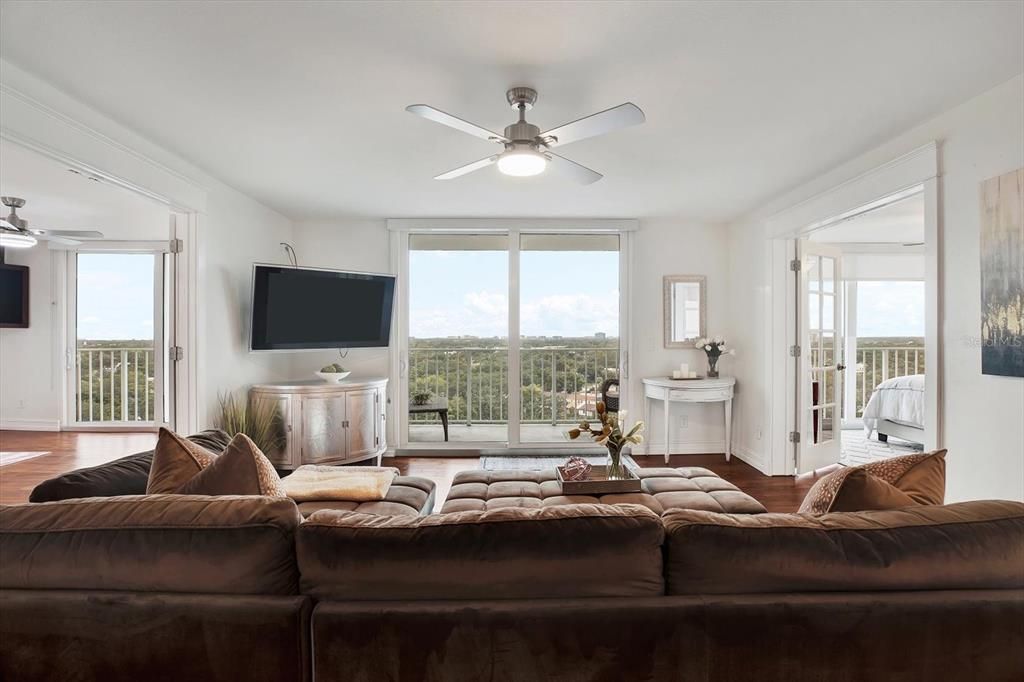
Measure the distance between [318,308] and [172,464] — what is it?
2.86 meters

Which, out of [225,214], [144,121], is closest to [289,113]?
[144,121]

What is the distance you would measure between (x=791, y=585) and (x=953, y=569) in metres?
0.34

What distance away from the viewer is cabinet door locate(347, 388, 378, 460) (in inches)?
167

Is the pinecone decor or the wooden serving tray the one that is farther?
the pinecone decor

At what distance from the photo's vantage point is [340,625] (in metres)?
0.98

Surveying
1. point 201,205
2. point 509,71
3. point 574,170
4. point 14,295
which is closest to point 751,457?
point 574,170

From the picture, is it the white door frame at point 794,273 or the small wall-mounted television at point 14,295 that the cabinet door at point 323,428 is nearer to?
the white door frame at point 794,273

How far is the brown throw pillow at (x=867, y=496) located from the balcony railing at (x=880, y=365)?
642 cm

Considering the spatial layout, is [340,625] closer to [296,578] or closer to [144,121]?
[296,578]

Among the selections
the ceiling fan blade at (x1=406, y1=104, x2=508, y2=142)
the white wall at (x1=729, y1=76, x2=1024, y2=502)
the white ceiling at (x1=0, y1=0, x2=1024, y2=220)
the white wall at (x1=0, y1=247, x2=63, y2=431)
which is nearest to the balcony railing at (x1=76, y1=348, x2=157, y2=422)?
the white wall at (x1=0, y1=247, x2=63, y2=431)

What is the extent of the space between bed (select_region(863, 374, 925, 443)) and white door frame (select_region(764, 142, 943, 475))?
1.74 m

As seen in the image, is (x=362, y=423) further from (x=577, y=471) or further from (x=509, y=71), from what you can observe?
(x=509, y=71)

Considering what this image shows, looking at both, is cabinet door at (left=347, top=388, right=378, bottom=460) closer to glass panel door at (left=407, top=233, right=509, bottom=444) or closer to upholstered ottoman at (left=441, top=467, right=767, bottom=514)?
glass panel door at (left=407, top=233, right=509, bottom=444)

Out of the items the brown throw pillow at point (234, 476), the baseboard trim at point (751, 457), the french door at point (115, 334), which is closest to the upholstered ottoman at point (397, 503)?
the brown throw pillow at point (234, 476)
